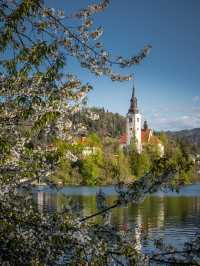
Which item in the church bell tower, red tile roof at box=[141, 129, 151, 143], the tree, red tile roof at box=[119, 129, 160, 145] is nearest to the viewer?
the tree

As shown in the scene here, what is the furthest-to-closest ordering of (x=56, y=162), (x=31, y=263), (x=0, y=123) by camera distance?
1. (x=56, y=162)
2. (x=0, y=123)
3. (x=31, y=263)

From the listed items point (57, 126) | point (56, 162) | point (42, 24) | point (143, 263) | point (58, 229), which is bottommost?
point (143, 263)

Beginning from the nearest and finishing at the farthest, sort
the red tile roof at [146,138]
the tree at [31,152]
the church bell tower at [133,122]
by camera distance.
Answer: the tree at [31,152], the church bell tower at [133,122], the red tile roof at [146,138]

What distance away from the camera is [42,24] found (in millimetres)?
6215

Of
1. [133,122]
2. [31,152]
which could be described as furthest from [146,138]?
[31,152]

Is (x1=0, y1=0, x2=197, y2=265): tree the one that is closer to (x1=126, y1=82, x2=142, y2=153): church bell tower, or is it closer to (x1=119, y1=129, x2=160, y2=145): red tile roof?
(x1=126, y1=82, x2=142, y2=153): church bell tower

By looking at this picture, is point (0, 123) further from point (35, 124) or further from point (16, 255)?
point (16, 255)

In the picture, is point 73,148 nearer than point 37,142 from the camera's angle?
No

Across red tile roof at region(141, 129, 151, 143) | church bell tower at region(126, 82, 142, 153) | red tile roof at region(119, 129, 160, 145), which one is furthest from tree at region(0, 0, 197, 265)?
red tile roof at region(141, 129, 151, 143)

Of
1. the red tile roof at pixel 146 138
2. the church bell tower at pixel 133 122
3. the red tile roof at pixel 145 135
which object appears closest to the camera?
the church bell tower at pixel 133 122

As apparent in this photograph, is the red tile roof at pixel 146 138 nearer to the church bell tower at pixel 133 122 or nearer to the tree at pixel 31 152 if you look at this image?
the church bell tower at pixel 133 122

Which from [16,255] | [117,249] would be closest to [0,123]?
[16,255]

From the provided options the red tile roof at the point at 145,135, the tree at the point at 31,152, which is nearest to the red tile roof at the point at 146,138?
the red tile roof at the point at 145,135

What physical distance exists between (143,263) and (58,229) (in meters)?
1.08
